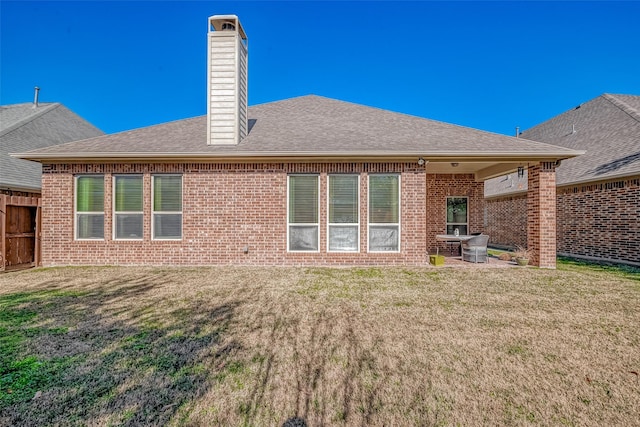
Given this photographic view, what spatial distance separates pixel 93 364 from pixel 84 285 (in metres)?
4.15

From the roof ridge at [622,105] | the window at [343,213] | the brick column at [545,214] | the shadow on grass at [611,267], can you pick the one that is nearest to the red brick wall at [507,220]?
the shadow on grass at [611,267]

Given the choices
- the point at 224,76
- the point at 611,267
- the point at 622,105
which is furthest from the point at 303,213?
the point at 622,105

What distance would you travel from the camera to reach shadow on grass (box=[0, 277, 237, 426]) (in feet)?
8.40

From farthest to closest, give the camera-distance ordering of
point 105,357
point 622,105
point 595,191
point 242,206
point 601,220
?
point 622,105
point 595,191
point 601,220
point 242,206
point 105,357

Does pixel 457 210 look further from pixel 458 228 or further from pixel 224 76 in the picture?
pixel 224 76

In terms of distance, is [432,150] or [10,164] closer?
[432,150]

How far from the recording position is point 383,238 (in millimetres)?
8875

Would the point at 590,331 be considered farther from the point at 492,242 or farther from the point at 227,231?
the point at 492,242

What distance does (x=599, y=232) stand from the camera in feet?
34.8

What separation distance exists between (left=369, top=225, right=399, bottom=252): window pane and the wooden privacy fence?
8.92 meters

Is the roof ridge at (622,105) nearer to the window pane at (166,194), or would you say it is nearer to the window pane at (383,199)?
the window pane at (383,199)

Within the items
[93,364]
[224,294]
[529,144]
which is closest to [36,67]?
Result: [224,294]

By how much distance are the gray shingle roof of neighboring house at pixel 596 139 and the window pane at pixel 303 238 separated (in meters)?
9.10

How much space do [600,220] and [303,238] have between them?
963cm
